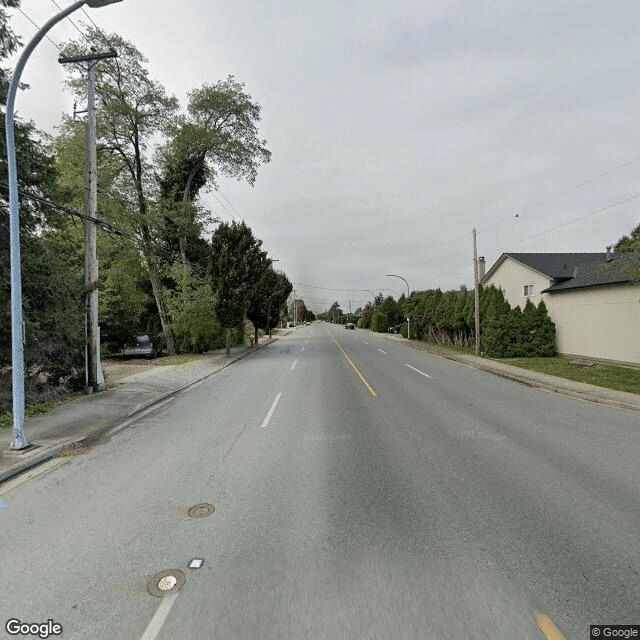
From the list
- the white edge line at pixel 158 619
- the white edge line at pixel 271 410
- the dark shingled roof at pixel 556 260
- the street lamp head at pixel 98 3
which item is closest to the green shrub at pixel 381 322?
the dark shingled roof at pixel 556 260

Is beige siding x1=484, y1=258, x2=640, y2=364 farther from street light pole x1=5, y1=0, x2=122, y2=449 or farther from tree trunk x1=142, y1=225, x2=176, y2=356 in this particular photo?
tree trunk x1=142, y1=225, x2=176, y2=356

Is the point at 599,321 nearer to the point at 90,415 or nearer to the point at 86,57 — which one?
the point at 90,415

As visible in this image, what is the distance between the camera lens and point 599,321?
18.1 m

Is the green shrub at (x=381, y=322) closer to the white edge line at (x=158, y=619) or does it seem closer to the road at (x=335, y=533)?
the road at (x=335, y=533)

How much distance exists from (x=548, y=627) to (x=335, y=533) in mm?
1810

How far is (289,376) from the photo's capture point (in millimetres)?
14680

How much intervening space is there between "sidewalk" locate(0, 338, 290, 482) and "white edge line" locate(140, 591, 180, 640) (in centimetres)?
397

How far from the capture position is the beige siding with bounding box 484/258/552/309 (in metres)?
22.9

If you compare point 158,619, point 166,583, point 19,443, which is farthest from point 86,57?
point 158,619

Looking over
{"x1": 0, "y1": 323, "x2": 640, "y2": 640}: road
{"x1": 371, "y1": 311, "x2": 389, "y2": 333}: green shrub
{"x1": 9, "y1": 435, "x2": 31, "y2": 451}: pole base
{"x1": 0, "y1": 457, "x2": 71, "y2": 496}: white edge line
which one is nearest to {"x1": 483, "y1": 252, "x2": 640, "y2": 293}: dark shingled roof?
{"x1": 0, "y1": 323, "x2": 640, "y2": 640}: road

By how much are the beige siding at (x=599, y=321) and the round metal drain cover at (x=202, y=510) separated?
19.1m

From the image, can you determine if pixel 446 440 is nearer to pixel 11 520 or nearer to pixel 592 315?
pixel 11 520

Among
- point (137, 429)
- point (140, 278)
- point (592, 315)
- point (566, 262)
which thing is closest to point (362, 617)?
point (137, 429)

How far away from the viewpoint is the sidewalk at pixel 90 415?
19.5 ft
